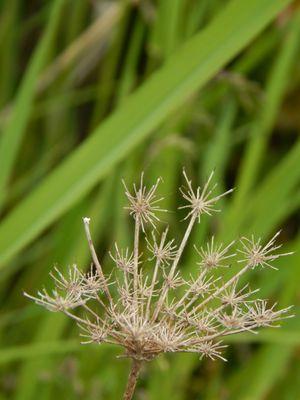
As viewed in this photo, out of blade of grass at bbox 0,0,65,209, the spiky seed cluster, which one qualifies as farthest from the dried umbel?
blade of grass at bbox 0,0,65,209

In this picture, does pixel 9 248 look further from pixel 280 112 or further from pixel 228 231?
pixel 280 112

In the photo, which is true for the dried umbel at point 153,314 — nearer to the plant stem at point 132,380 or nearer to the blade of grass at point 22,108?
the plant stem at point 132,380

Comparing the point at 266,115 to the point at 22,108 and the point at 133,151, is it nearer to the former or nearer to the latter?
the point at 133,151

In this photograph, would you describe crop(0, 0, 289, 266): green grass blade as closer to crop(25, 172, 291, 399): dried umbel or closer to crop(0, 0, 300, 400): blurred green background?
crop(0, 0, 300, 400): blurred green background

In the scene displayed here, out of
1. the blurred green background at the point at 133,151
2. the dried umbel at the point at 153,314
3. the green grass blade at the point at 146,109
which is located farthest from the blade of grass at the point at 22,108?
the dried umbel at the point at 153,314

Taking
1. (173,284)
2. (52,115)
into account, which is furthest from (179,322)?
(52,115)

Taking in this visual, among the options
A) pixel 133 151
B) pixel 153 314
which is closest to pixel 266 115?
pixel 133 151
